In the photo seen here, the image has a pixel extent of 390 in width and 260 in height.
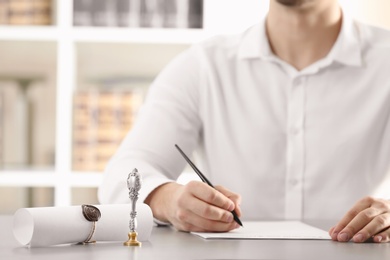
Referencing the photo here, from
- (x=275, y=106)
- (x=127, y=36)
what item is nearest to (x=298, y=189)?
(x=275, y=106)

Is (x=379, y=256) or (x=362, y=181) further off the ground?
(x=379, y=256)

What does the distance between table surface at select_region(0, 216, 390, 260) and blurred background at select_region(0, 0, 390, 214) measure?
207 cm

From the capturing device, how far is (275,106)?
1960 mm

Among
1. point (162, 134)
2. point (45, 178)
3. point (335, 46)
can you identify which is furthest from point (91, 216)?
point (45, 178)

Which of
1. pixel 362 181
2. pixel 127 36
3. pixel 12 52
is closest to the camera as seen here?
pixel 362 181

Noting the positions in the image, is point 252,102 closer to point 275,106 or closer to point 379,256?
point 275,106

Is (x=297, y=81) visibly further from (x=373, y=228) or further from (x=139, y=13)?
(x=139, y=13)

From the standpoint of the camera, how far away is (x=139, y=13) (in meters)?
3.30

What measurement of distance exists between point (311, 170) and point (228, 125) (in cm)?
24

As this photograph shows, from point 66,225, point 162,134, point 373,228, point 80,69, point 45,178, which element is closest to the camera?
point 66,225

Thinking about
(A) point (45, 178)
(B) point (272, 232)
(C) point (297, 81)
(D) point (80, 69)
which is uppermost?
(C) point (297, 81)

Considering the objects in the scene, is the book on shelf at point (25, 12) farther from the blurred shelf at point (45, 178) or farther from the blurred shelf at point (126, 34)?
the blurred shelf at point (45, 178)

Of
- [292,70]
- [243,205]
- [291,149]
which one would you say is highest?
[292,70]

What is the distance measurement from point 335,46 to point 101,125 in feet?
5.24
